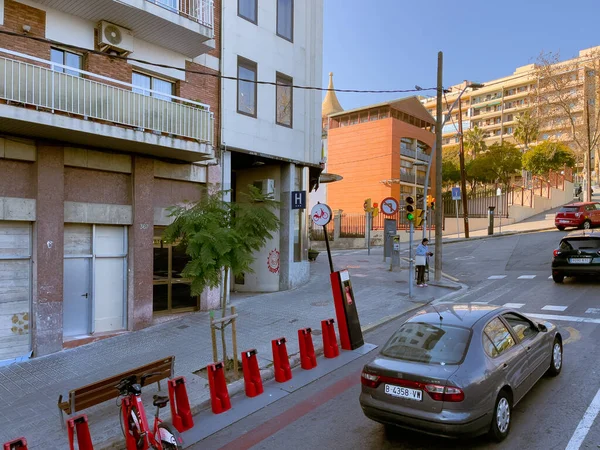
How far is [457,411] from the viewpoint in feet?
14.1

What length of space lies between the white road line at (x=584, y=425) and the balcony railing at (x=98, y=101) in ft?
30.9

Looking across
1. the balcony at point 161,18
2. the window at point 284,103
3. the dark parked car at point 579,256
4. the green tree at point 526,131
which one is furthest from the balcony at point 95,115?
the green tree at point 526,131

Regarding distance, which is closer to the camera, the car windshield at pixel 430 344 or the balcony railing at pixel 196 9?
the car windshield at pixel 430 344

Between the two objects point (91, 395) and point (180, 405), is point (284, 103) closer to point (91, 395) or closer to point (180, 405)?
point (180, 405)

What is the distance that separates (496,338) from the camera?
5.15 metres

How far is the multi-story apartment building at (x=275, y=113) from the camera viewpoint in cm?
1315

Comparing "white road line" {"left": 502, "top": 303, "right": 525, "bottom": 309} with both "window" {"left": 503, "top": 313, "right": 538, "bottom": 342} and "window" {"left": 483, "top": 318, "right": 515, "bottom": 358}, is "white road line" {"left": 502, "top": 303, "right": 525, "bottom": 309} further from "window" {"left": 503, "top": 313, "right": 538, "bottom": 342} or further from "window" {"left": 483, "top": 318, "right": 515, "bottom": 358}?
"window" {"left": 483, "top": 318, "right": 515, "bottom": 358}

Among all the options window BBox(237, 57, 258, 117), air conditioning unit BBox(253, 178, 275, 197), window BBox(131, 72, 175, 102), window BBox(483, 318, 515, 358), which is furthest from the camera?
air conditioning unit BBox(253, 178, 275, 197)

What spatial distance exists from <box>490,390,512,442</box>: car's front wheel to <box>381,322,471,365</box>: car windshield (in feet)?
2.16

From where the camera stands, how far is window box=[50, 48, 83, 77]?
957 cm

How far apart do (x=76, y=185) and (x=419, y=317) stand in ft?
26.7

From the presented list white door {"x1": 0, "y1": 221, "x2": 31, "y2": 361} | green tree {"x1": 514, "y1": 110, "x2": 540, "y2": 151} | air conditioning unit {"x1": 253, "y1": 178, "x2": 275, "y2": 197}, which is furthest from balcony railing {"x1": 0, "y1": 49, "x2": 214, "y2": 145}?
green tree {"x1": 514, "y1": 110, "x2": 540, "y2": 151}

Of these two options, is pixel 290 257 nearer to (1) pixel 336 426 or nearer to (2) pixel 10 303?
(2) pixel 10 303

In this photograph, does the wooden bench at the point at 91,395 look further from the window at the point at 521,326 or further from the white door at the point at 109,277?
the window at the point at 521,326
